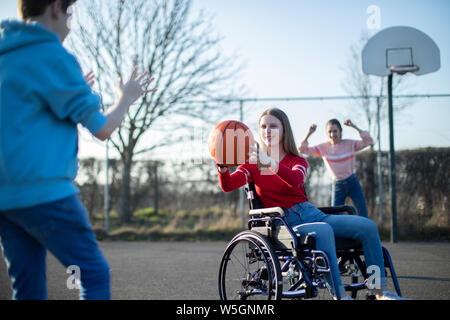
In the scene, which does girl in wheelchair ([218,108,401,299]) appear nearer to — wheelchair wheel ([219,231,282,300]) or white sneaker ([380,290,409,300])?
white sneaker ([380,290,409,300])

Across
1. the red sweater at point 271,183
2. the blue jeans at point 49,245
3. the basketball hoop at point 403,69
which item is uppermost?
the basketball hoop at point 403,69

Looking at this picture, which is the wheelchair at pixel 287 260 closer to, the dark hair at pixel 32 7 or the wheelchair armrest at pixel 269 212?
the wheelchair armrest at pixel 269 212

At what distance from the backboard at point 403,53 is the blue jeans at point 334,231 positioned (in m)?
6.74

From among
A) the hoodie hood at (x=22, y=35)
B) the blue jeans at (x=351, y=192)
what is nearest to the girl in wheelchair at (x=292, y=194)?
the hoodie hood at (x=22, y=35)

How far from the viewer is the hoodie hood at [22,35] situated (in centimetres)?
207

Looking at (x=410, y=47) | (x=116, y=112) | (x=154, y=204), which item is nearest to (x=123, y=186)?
(x=154, y=204)

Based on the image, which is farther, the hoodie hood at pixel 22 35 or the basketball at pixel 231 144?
the basketball at pixel 231 144

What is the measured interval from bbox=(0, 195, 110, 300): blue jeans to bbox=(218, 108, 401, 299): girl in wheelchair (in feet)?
4.47

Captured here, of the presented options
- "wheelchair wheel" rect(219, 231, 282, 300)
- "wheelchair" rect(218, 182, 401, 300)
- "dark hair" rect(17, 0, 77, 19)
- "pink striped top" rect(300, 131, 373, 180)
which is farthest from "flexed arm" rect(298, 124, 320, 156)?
"dark hair" rect(17, 0, 77, 19)

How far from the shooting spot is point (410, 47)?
931cm

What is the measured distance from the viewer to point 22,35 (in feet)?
6.82

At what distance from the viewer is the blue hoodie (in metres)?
1.97
